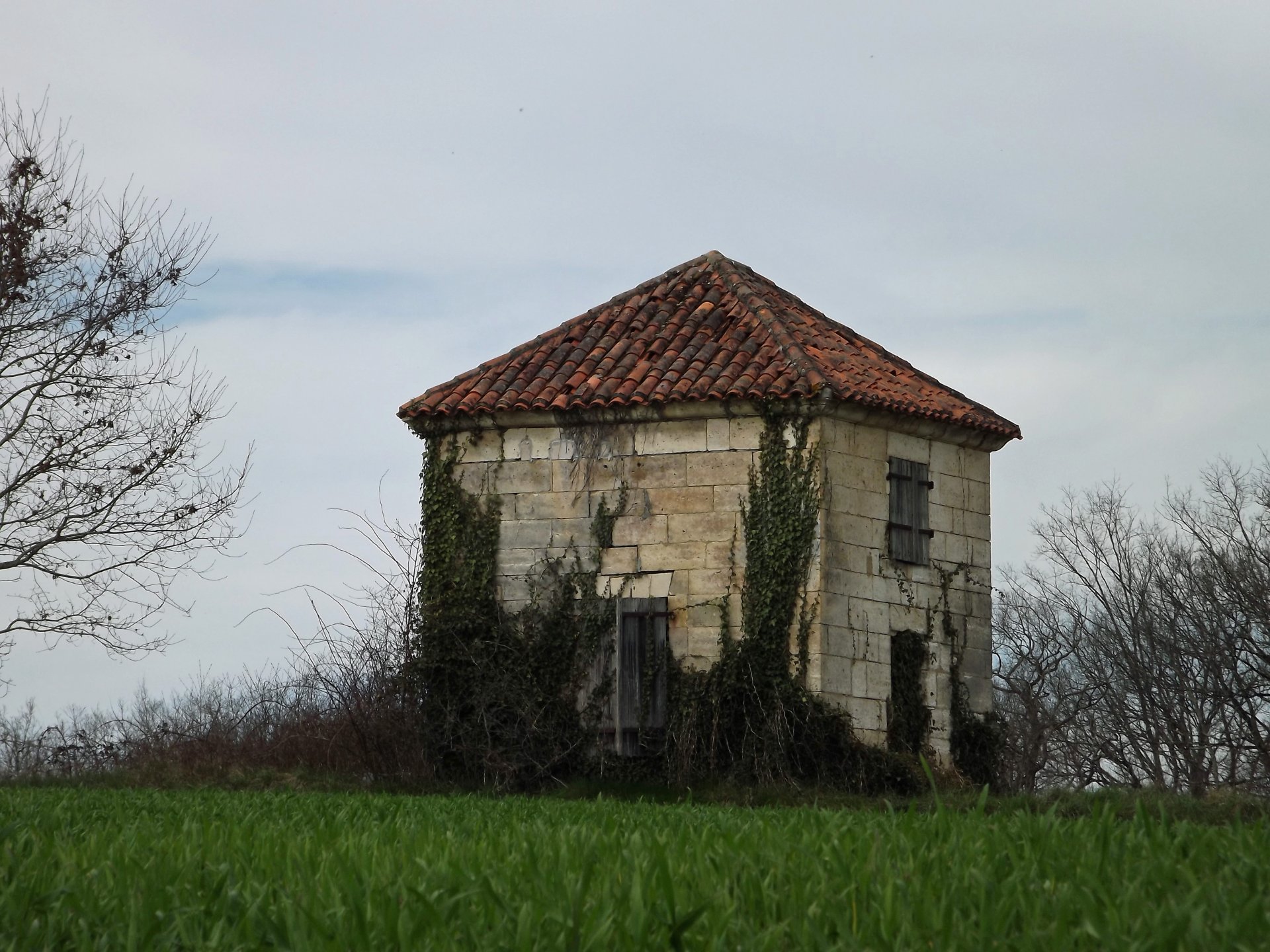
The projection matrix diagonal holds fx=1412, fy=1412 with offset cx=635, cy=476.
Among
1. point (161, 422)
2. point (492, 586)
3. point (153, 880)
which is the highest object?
point (161, 422)

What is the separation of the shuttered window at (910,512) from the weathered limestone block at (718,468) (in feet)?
6.62

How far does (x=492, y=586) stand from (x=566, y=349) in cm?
352

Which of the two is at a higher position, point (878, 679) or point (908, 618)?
point (908, 618)

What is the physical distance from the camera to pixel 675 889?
3461mm

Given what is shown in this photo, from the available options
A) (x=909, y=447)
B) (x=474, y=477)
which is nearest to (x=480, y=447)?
(x=474, y=477)

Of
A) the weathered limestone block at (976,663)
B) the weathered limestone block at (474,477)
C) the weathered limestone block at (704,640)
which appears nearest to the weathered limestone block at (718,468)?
the weathered limestone block at (704,640)

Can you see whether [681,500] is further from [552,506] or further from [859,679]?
[859,679]

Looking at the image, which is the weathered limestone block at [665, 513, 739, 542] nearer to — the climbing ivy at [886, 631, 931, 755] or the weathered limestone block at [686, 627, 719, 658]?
the weathered limestone block at [686, 627, 719, 658]

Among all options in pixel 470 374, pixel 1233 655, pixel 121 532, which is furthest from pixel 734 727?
pixel 1233 655

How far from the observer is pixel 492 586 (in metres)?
18.0

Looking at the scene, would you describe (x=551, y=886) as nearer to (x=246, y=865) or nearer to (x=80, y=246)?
(x=246, y=865)

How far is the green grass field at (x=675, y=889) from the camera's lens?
117 inches

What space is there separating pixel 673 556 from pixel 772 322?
3397mm

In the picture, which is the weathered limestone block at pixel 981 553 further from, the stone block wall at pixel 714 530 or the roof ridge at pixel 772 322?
the roof ridge at pixel 772 322
